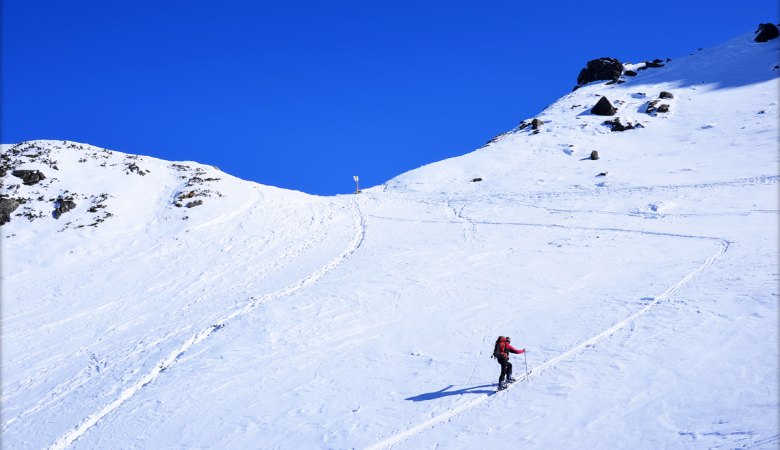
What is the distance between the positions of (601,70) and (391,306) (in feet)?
245

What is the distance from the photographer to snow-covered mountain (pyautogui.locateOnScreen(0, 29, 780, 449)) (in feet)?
42.1

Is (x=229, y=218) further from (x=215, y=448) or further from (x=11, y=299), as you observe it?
(x=215, y=448)

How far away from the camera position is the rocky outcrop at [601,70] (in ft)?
271

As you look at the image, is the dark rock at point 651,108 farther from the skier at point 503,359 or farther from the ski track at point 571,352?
the skier at point 503,359

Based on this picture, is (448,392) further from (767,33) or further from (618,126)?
(767,33)

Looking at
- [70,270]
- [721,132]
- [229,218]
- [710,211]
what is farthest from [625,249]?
[721,132]

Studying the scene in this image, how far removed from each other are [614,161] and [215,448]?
4224 cm

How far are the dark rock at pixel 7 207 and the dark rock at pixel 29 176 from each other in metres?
2.59

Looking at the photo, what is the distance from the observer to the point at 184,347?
63.1 feet

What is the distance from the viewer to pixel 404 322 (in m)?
19.3

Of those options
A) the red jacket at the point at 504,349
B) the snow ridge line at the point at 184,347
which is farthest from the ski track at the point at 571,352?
the snow ridge line at the point at 184,347

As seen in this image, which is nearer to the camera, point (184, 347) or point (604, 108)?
point (184, 347)

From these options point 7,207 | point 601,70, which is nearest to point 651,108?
point 601,70

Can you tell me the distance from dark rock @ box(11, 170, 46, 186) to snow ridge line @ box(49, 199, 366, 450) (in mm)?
22630
